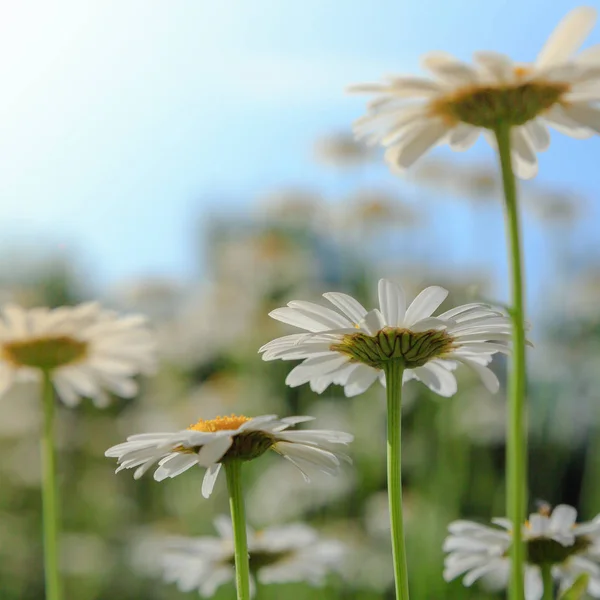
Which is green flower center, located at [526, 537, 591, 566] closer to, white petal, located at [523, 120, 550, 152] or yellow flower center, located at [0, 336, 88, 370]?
white petal, located at [523, 120, 550, 152]

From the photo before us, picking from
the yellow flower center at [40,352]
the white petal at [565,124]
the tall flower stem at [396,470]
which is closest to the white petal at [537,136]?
the white petal at [565,124]

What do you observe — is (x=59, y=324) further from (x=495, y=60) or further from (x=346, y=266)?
(x=346, y=266)

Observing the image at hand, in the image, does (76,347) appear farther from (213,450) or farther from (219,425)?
(213,450)

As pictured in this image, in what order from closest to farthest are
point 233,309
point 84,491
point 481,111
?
point 481,111 → point 233,309 → point 84,491

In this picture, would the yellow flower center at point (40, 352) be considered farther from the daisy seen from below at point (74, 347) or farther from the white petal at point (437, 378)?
the white petal at point (437, 378)

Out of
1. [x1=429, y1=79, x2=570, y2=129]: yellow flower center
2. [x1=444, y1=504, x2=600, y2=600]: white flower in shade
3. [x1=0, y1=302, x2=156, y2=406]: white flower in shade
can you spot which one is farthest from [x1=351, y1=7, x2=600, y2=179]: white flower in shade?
[x1=0, y1=302, x2=156, y2=406]: white flower in shade

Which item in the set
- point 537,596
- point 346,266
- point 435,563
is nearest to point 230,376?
point 346,266
